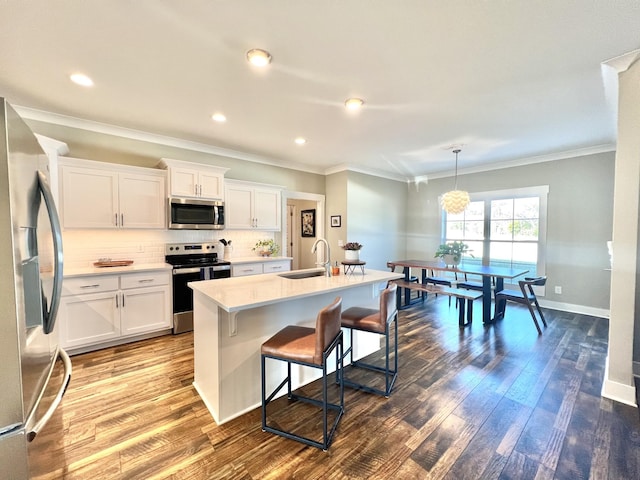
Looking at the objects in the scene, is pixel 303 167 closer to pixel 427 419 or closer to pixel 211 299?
pixel 211 299

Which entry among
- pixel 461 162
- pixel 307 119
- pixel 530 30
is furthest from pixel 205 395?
pixel 461 162

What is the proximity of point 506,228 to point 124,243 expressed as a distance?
6.45 m

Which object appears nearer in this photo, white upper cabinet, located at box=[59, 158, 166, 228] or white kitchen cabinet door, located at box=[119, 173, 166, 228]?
white upper cabinet, located at box=[59, 158, 166, 228]

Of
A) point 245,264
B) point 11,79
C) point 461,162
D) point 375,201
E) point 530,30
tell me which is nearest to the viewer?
point 530,30

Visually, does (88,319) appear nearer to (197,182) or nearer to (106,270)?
(106,270)

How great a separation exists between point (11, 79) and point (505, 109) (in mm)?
4765

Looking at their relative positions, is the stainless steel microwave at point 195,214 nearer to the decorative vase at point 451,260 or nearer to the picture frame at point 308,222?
the picture frame at point 308,222

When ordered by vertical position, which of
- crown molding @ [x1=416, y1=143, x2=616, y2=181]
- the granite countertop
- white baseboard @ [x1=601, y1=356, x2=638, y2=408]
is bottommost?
white baseboard @ [x1=601, y1=356, x2=638, y2=408]

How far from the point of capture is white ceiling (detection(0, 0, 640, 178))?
169 cm

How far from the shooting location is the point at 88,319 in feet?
9.80

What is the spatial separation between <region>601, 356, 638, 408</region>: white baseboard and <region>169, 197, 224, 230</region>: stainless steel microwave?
449 centimetres

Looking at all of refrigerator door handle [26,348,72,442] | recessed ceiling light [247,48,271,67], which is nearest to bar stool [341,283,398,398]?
refrigerator door handle [26,348,72,442]

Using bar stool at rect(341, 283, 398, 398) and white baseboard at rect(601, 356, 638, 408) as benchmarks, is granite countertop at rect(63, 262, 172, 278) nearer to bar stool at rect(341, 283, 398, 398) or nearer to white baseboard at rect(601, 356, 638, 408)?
bar stool at rect(341, 283, 398, 398)

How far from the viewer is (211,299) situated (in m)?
1.94
